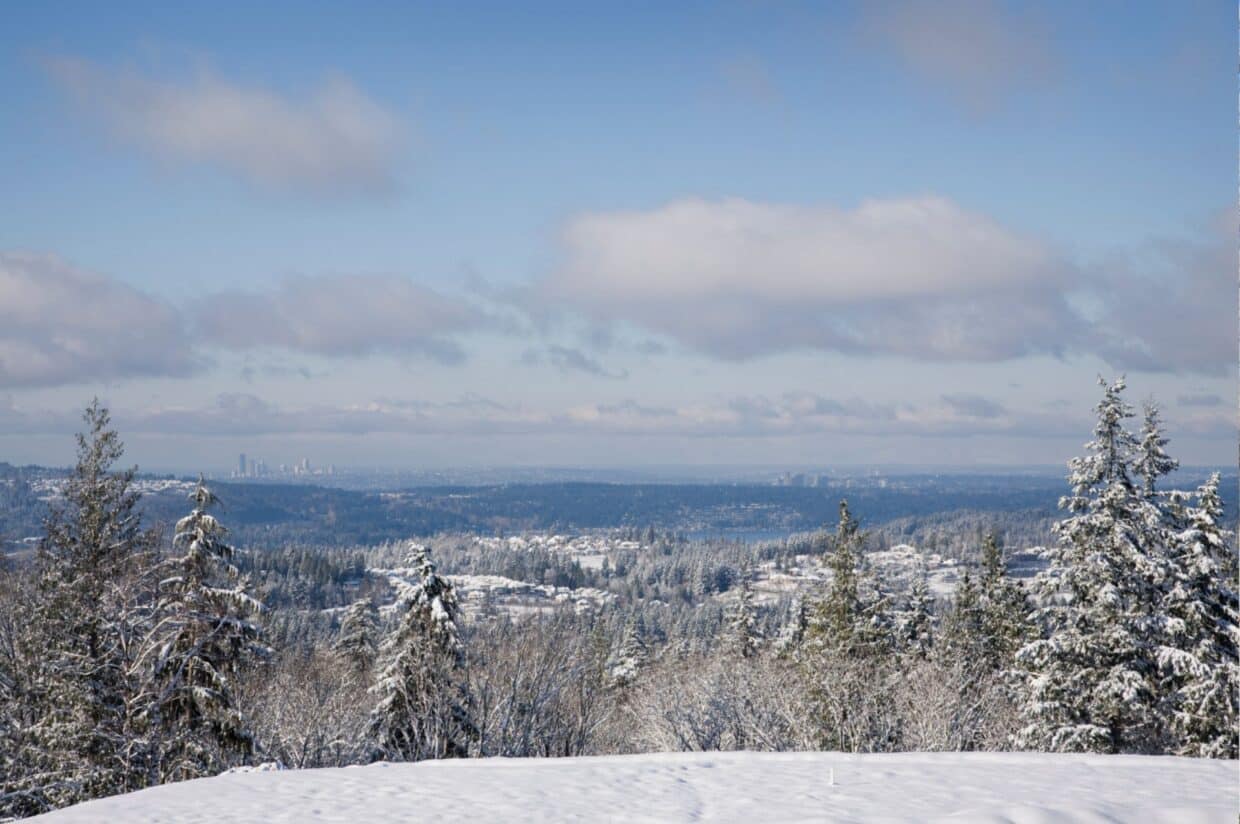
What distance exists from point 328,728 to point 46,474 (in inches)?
8813

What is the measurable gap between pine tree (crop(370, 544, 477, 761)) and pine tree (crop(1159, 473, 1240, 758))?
54.4 feet

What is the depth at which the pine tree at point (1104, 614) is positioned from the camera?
1767 cm

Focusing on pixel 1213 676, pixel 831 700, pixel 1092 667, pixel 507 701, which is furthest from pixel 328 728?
pixel 1213 676

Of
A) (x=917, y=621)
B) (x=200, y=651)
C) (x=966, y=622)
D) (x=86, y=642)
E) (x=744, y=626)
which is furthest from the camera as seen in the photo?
(x=744, y=626)

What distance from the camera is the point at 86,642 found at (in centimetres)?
1692

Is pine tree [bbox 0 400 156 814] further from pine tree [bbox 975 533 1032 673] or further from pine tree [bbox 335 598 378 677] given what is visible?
pine tree [bbox 975 533 1032 673]

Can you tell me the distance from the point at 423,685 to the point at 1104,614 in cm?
1634

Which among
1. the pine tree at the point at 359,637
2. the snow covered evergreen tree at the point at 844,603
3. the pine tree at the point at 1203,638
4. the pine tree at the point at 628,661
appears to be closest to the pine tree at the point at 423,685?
the snow covered evergreen tree at the point at 844,603

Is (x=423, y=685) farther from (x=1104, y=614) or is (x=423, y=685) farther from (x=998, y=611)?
(x=998, y=611)

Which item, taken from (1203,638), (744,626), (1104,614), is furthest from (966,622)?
(1104,614)

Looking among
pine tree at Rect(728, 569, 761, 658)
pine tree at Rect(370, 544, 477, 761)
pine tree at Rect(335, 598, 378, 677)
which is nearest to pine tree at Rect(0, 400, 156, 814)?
pine tree at Rect(370, 544, 477, 761)

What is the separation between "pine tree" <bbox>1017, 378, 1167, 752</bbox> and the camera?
58.0 feet

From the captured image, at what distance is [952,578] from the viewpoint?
489 feet

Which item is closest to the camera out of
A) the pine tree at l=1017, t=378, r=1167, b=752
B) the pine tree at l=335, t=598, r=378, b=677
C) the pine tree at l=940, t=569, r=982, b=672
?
the pine tree at l=1017, t=378, r=1167, b=752
